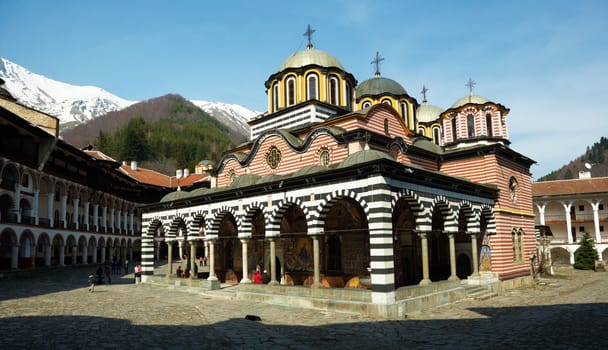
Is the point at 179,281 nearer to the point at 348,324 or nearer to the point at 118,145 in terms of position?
the point at 348,324

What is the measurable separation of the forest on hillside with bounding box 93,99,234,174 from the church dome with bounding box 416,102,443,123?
58.4 metres

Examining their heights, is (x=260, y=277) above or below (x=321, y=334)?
above

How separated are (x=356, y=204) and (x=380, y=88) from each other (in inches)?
484

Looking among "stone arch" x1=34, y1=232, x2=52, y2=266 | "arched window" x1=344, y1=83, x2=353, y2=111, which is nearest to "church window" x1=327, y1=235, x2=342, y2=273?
"arched window" x1=344, y1=83, x2=353, y2=111

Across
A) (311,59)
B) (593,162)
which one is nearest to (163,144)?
(311,59)

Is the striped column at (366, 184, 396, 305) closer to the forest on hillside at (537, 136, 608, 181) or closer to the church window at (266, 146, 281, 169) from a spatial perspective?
the church window at (266, 146, 281, 169)

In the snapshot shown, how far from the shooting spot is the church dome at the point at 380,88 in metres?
29.7

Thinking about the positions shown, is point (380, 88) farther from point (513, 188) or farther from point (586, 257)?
point (586, 257)

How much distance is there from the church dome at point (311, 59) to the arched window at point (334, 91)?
827mm

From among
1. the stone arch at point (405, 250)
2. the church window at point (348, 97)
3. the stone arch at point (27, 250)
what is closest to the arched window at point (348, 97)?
the church window at point (348, 97)

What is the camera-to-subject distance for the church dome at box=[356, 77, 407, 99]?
29656mm

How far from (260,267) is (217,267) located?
11.9ft

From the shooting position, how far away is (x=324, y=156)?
817 inches

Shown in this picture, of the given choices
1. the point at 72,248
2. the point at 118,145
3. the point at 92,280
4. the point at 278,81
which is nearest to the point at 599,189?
the point at 278,81
